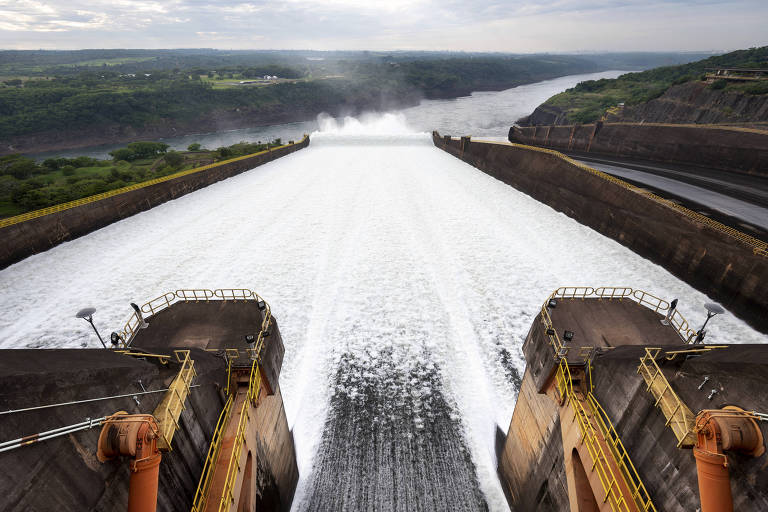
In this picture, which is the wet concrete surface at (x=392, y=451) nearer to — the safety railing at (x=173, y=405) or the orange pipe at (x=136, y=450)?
the safety railing at (x=173, y=405)

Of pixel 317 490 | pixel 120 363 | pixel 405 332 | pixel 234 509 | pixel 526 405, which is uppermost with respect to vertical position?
pixel 120 363

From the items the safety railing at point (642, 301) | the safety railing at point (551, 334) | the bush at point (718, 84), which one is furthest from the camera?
the bush at point (718, 84)

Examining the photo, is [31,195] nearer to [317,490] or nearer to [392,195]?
[392,195]

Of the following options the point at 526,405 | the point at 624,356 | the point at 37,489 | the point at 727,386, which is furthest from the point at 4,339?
the point at 727,386

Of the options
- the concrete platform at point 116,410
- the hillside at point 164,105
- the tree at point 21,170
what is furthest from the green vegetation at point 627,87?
the tree at point 21,170

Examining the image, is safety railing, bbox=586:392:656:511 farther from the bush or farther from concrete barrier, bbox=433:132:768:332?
the bush

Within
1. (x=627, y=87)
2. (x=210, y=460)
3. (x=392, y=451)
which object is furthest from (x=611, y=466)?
(x=627, y=87)

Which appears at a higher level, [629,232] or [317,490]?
[629,232]
